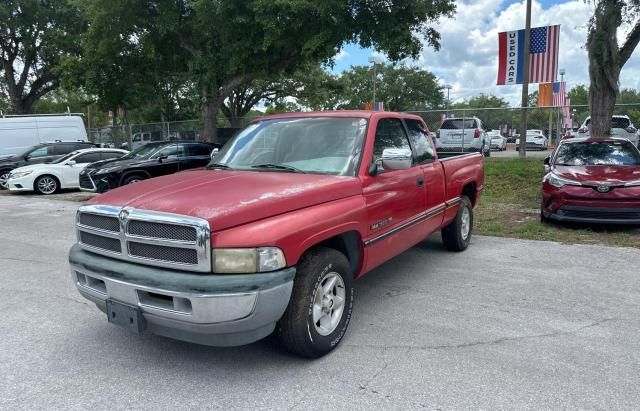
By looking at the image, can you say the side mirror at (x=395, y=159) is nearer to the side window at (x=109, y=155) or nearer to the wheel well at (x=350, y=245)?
the wheel well at (x=350, y=245)

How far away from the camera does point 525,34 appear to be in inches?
642

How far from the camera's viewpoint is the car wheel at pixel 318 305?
335 cm

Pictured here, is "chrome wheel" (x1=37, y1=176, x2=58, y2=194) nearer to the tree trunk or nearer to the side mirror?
the side mirror

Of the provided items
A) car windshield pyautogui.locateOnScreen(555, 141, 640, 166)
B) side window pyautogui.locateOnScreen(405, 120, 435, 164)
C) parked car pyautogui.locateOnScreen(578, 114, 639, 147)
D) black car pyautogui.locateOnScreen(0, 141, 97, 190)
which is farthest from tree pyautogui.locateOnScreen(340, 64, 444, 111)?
side window pyautogui.locateOnScreen(405, 120, 435, 164)

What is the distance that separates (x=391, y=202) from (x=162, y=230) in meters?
2.19

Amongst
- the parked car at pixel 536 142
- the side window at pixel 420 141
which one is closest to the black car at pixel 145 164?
the side window at pixel 420 141

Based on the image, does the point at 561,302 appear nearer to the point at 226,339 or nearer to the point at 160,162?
the point at 226,339

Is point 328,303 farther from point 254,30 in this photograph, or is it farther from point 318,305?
point 254,30

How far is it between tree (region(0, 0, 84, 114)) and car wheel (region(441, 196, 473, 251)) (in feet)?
74.6

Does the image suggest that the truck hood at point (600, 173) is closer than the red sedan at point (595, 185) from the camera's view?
No

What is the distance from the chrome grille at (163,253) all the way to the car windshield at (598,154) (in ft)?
25.4

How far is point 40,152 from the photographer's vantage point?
17.3 meters

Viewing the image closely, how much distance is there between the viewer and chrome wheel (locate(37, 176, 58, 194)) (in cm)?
1540

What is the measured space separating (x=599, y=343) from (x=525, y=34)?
1498cm
